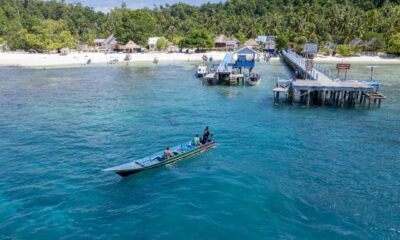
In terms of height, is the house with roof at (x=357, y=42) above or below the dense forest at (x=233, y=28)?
below

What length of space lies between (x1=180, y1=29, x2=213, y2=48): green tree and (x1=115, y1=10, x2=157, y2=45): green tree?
790 inches

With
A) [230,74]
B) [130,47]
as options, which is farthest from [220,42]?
[230,74]

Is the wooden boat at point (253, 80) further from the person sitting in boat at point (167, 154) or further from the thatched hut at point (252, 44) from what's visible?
the thatched hut at point (252, 44)

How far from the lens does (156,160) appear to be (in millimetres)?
28062

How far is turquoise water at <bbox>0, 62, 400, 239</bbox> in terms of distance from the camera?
67.3 ft

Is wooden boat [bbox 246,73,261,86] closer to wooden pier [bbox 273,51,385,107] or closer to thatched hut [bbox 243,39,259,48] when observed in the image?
wooden pier [bbox 273,51,385,107]

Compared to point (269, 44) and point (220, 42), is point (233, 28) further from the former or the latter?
point (269, 44)

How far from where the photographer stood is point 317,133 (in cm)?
3706

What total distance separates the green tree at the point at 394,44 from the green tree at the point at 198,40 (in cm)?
6720

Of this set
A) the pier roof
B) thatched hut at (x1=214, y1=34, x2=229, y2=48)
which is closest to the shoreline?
thatched hut at (x1=214, y1=34, x2=229, y2=48)

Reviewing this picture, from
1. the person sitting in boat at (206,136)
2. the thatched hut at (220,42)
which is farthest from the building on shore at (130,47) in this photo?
the person sitting in boat at (206,136)

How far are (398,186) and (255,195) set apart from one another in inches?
423

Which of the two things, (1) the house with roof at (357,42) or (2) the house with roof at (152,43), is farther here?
(2) the house with roof at (152,43)

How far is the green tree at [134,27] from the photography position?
14600 cm
